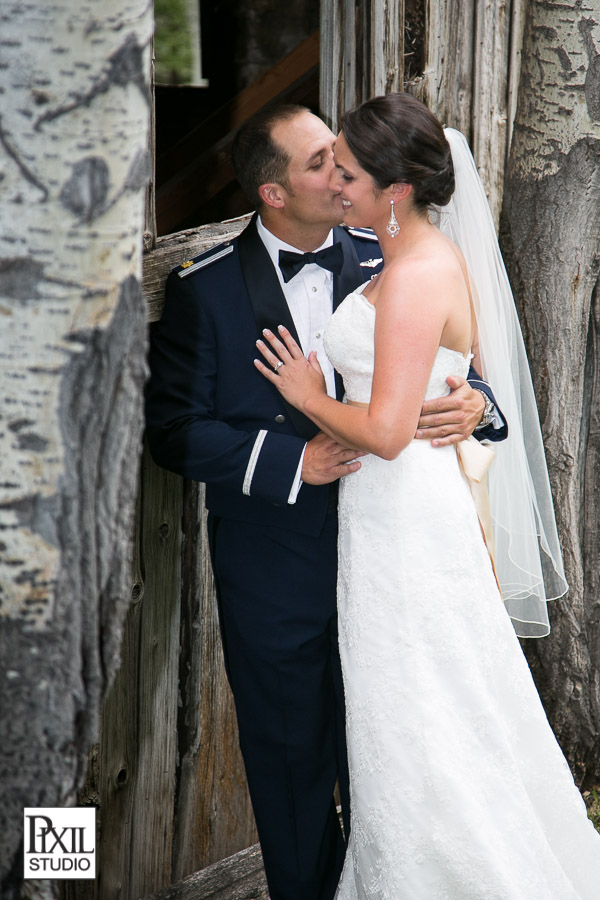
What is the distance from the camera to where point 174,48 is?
943 centimetres

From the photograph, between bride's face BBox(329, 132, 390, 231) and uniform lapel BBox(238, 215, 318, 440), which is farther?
uniform lapel BBox(238, 215, 318, 440)

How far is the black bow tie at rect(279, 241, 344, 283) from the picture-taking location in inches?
94.5

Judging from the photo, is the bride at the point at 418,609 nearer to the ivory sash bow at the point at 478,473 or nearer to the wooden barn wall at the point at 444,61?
the ivory sash bow at the point at 478,473

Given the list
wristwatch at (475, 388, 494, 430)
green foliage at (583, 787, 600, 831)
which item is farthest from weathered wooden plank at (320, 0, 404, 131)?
green foliage at (583, 787, 600, 831)

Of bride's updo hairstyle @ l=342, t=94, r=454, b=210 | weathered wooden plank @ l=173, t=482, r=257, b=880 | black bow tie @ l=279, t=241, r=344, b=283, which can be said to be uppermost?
bride's updo hairstyle @ l=342, t=94, r=454, b=210

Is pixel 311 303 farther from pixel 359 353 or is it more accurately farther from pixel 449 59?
pixel 449 59

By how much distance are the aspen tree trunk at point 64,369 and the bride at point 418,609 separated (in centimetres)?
101

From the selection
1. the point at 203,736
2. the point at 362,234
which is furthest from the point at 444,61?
the point at 203,736

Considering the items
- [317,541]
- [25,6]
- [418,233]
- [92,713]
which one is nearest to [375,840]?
[317,541]

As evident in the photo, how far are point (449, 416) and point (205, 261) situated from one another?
0.76m

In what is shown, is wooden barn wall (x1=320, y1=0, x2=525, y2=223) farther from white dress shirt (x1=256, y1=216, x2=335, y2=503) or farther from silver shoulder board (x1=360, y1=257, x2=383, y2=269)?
white dress shirt (x1=256, y1=216, x2=335, y2=503)

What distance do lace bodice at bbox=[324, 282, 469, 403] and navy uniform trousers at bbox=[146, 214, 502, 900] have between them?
0.18 metres

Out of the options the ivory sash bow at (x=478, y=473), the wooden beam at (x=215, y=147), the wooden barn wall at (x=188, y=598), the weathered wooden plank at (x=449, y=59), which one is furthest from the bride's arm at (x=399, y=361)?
the wooden beam at (x=215, y=147)

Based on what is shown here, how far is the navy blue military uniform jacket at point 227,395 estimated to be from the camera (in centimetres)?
230
